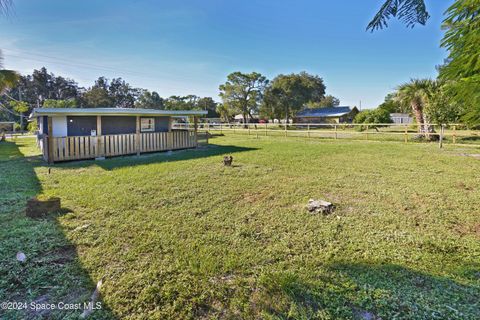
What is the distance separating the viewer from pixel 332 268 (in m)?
2.73

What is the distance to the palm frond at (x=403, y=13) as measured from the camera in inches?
68.6

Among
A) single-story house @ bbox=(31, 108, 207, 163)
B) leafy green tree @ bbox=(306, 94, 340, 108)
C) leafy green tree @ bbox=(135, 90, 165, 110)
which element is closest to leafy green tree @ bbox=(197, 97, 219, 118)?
leafy green tree @ bbox=(135, 90, 165, 110)

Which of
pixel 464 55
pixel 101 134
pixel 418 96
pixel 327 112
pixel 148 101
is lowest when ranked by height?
pixel 101 134

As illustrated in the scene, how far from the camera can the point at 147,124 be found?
13039 mm

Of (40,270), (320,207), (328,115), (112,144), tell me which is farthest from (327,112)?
(40,270)

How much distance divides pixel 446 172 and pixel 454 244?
5.04 m

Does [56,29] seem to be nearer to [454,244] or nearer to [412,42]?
[412,42]

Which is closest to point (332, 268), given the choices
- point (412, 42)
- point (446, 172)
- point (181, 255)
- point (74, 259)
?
point (181, 255)

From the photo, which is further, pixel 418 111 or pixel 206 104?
pixel 206 104

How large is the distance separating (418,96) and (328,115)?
95.2ft

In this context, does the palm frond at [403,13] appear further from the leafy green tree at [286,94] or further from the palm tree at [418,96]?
the leafy green tree at [286,94]

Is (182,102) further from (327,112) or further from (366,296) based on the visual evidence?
(366,296)

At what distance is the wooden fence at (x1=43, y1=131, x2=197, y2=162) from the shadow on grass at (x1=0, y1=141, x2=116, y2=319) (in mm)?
5369

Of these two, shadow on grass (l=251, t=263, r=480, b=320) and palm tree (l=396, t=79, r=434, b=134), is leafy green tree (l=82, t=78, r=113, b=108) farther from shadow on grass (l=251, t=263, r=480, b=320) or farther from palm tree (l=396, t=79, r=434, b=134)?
shadow on grass (l=251, t=263, r=480, b=320)
